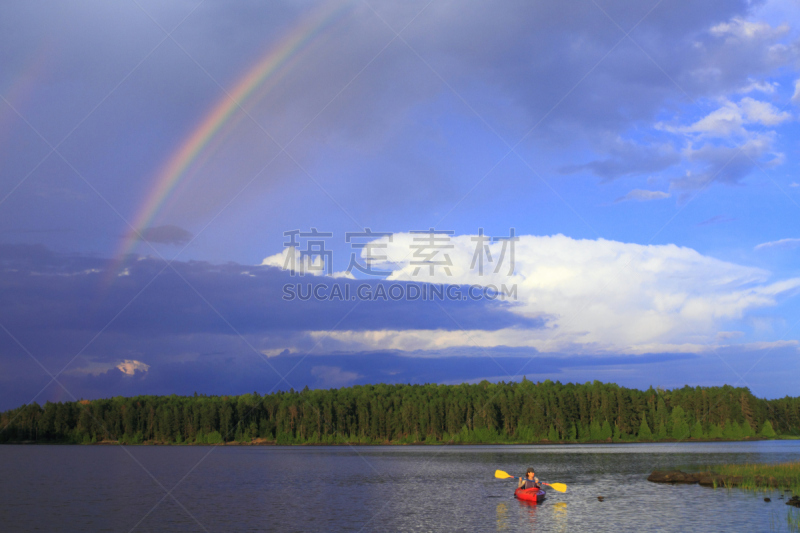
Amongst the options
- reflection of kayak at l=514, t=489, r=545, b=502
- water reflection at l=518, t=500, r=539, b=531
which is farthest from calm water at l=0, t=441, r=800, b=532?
reflection of kayak at l=514, t=489, r=545, b=502

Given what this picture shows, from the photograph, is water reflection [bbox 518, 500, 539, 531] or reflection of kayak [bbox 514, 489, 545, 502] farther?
reflection of kayak [bbox 514, 489, 545, 502]

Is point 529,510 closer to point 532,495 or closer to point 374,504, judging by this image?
point 532,495

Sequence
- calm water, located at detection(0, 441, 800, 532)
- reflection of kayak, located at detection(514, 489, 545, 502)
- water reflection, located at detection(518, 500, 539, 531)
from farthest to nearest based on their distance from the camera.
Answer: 1. reflection of kayak, located at detection(514, 489, 545, 502)
2. water reflection, located at detection(518, 500, 539, 531)
3. calm water, located at detection(0, 441, 800, 532)

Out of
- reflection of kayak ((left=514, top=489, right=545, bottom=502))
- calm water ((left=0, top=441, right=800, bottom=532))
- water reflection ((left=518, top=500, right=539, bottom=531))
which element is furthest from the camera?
reflection of kayak ((left=514, top=489, right=545, bottom=502))

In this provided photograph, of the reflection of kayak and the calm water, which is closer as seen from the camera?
the calm water

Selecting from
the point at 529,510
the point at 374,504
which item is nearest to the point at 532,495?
the point at 529,510

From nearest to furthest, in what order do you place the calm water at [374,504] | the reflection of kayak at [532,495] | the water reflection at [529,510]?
the calm water at [374,504]
the water reflection at [529,510]
the reflection of kayak at [532,495]

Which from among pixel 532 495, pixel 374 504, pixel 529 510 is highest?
pixel 532 495

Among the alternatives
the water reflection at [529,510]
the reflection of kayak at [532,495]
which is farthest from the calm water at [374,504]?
the reflection of kayak at [532,495]

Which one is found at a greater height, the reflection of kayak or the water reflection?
the reflection of kayak

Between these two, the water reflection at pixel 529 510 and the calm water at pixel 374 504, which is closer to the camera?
the calm water at pixel 374 504

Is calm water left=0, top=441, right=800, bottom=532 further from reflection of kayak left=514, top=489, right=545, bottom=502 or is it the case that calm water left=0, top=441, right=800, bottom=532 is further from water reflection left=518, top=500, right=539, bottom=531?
reflection of kayak left=514, top=489, right=545, bottom=502

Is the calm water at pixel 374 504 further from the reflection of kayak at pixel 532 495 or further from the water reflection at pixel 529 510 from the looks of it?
the reflection of kayak at pixel 532 495

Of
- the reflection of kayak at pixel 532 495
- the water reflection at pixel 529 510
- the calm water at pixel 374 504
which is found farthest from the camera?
the reflection of kayak at pixel 532 495
